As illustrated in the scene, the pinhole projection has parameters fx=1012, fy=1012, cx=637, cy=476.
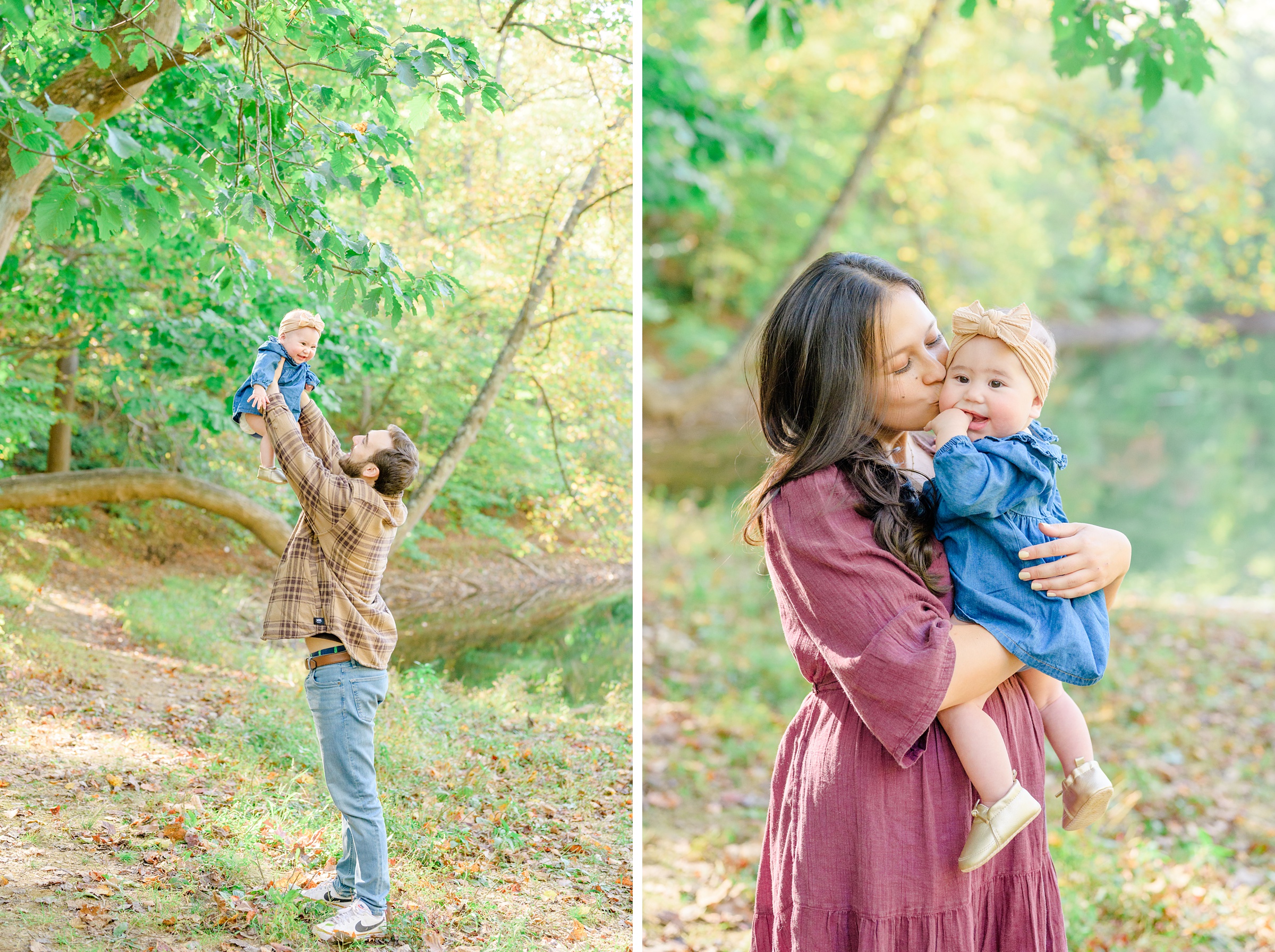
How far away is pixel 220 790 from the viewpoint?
2.30m

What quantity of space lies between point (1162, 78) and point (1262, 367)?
21347 mm

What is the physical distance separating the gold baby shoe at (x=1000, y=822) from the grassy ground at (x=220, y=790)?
1379 mm

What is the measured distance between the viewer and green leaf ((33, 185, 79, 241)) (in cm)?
204

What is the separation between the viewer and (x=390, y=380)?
2545 mm

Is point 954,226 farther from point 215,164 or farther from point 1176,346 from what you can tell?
point 1176,346

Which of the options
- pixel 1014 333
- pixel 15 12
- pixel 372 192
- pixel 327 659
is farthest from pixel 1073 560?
pixel 15 12

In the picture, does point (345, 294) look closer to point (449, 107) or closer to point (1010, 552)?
point (449, 107)

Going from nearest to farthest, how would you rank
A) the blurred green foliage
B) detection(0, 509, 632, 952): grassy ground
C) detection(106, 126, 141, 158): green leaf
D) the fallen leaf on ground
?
detection(106, 126, 141, 158): green leaf → detection(0, 509, 632, 952): grassy ground → the fallen leaf on ground → the blurred green foliage

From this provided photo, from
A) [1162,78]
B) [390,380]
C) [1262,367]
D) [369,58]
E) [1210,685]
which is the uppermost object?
[1262,367]

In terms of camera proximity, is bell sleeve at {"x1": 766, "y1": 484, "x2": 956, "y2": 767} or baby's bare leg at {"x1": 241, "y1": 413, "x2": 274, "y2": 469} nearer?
bell sleeve at {"x1": 766, "y1": 484, "x2": 956, "y2": 767}

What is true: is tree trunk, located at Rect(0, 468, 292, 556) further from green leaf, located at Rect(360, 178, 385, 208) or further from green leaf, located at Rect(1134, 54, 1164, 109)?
green leaf, located at Rect(1134, 54, 1164, 109)

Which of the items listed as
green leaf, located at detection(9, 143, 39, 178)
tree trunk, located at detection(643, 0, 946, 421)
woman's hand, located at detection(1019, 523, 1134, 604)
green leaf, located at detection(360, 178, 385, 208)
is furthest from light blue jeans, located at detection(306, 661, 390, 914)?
tree trunk, located at detection(643, 0, 946, 421)

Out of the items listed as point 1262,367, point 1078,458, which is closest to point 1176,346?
point 1262,367

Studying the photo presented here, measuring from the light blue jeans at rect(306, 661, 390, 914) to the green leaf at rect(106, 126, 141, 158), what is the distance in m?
1.14
